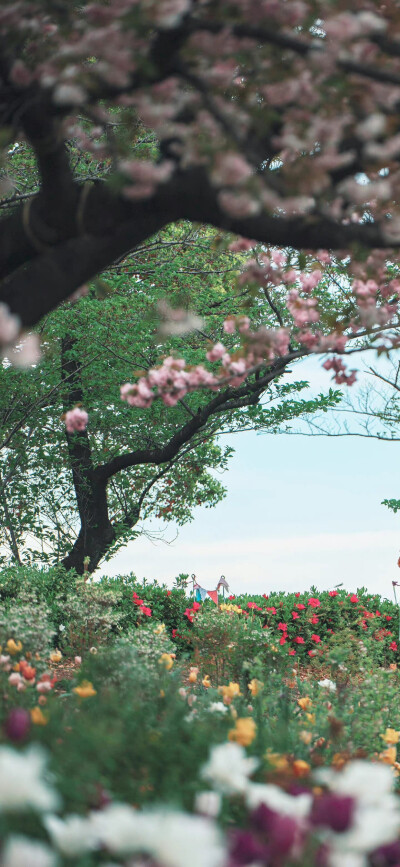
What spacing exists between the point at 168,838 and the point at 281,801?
589mm

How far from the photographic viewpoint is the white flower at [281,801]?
80.7 inches

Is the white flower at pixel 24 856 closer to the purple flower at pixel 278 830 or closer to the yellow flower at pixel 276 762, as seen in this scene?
the purple flower at pixel 278 830

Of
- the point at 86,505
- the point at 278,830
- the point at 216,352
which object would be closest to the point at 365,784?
the point at 278,830

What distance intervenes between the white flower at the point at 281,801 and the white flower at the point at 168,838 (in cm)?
29

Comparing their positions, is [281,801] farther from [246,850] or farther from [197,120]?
[197,120]

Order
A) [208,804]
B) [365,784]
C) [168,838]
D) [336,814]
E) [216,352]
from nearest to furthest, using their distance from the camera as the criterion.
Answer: [168,838], [336,814], [365,784], [208,804], [216,352]

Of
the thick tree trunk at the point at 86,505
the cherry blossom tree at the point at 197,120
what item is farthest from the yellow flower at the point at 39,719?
the thick tree trunk at the point at 86,505

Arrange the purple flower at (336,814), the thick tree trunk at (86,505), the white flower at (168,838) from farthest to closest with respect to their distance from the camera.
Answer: the thick tree trunk at (86,505) → the purple flower at (336,814) → the white flower at (168,838)

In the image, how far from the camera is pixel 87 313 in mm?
11289

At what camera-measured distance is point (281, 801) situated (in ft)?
6.89

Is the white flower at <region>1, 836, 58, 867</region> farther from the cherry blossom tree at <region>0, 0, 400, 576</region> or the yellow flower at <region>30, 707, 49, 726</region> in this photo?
the cherry blossom tree at <region>0, 0, 400, 576</region>

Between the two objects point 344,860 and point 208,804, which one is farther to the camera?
point 208,804

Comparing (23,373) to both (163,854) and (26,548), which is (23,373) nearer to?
(26,548)

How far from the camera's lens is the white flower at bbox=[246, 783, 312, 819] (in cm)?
205
